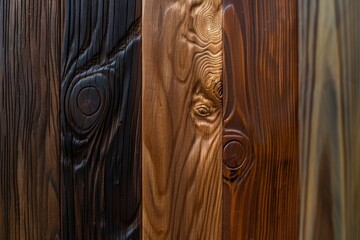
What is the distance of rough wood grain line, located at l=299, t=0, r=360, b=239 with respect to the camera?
0.56 meters

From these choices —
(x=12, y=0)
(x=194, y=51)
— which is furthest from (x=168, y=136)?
(x=12, y=0)

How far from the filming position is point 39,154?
1.96 feet

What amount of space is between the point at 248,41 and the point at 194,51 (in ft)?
0.33

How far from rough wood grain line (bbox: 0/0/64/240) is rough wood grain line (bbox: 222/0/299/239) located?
326mm

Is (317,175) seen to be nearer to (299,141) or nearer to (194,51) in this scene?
(299,141)

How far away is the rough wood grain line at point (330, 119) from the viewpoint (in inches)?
22.2

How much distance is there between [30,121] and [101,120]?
0.14 meters

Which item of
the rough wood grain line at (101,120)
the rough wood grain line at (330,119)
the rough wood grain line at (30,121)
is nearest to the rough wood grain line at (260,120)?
the rough wood grain line at (330,119)

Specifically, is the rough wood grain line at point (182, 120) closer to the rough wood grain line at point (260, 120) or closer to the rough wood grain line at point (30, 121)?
the rough wood grain line at point (260, 120)

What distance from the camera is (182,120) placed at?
1.92 ft

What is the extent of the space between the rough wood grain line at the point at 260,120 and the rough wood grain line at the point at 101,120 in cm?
17

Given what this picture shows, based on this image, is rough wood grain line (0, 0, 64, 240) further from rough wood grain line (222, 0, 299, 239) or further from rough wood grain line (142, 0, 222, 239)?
rough wood grain line (222, 0, 299, 239)

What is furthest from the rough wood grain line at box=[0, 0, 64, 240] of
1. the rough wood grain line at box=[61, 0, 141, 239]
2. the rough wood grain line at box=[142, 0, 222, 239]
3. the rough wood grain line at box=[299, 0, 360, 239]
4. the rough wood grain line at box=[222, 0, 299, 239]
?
the rough wood grain line at box=[299, 0, 360, 239]

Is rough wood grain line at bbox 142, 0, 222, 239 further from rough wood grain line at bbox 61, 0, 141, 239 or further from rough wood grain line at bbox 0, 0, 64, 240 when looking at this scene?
rough wood grain line at bbox 0, 0, 64, 240
